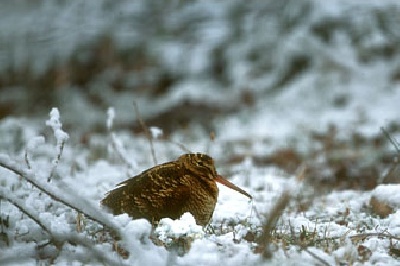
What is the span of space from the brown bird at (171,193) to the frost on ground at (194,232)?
0.14 meters

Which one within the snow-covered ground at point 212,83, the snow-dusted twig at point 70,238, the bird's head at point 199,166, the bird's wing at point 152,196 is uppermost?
the snow-covered ground at point 212,83

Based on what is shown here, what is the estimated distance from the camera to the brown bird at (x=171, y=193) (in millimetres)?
3920

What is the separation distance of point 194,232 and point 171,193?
0.34 meters

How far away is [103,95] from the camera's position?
1159 cm

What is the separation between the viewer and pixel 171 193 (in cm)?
396

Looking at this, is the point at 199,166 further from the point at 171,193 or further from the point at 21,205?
the point at 21,205

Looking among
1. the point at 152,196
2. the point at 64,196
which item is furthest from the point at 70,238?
the point at 152,196

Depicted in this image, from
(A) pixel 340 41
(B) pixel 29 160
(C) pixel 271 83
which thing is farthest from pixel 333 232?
(A) pixel 340 41

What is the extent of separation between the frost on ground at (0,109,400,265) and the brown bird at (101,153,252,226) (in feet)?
0.47

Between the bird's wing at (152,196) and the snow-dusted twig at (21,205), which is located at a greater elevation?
the bird's wing at (152,196)

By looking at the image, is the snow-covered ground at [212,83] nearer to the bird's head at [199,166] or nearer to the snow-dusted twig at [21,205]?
the bird's head at [199,166]

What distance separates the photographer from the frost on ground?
301 centimetres

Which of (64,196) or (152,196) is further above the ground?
(152,196)

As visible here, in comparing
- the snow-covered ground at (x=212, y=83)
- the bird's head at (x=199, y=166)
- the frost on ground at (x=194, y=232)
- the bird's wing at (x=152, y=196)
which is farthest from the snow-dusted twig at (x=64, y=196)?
the snow-covered ground at (x=212, y=83)
